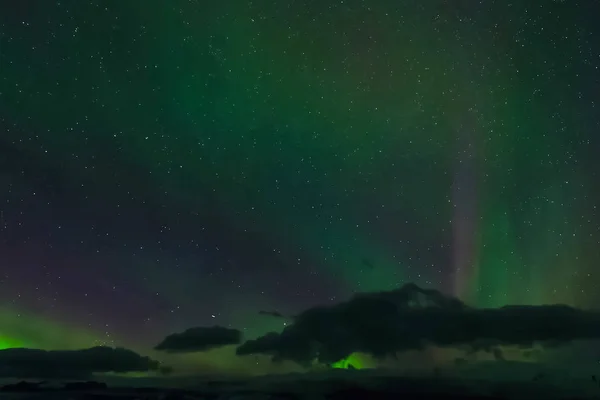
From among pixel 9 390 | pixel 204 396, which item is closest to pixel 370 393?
pixel 204 396

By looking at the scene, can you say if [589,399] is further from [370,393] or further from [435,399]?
[370,393]

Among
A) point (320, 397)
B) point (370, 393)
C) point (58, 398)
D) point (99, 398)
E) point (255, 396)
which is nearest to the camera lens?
point (58, 398)

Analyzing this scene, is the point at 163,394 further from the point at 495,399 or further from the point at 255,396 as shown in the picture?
the point at 495,399

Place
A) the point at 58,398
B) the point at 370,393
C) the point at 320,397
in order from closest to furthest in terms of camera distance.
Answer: the point at 58,398 < the point at 320,397 < the point at 370,393

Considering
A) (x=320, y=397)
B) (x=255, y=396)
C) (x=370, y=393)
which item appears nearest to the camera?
(x=255, y=396)

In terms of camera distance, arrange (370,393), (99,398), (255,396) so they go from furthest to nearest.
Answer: (370,393)
(255,396)
(99,398)

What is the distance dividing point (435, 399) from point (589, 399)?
13548 mm

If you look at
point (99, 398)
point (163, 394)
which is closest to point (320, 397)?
point (163, 394)

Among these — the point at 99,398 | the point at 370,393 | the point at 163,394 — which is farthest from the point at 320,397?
the point at 99,398

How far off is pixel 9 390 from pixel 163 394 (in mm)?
11343

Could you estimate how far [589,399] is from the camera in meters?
42.5

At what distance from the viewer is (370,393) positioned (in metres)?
56.7

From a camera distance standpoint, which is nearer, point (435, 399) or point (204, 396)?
point (204, 396)

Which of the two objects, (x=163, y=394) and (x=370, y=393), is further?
(x=370, y=393)
